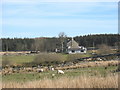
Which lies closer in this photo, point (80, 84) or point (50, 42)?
point (80, 84)

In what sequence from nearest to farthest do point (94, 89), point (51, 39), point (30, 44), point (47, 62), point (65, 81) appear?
point (94, 89)
point (65, 81)
point (47, 62)
point (51, 39)
point (30, 44)

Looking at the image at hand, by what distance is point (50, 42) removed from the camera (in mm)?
89688

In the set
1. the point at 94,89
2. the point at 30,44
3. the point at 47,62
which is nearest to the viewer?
the point at 94,89

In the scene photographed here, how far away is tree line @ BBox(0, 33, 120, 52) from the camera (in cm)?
8419

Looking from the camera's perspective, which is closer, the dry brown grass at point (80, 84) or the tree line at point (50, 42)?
the dry brown grass at point (80, 84)

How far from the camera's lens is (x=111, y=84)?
803 cm

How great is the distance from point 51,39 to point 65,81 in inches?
3319

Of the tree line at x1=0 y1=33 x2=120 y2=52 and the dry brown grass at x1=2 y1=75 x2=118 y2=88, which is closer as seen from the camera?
the dry brown grass at x1=2 y1=75 x2=118 y2=88

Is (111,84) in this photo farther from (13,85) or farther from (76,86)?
(13,85)

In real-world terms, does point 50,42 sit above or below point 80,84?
above

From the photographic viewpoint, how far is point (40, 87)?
8117 mm

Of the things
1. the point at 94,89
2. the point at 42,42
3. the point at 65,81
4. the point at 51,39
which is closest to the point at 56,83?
the point at 65,81

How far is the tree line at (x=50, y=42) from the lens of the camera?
276ft

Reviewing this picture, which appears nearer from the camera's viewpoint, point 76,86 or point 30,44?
point 76,86
